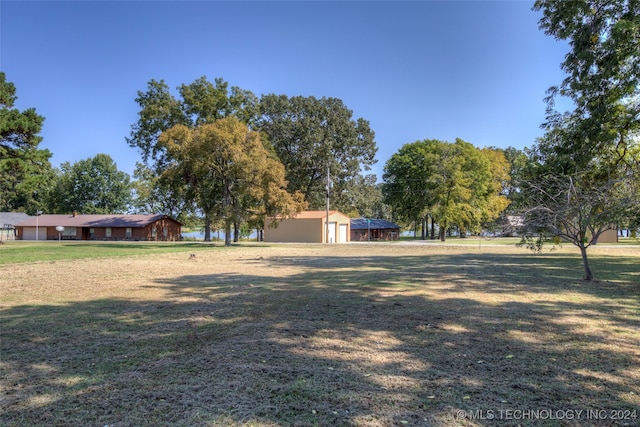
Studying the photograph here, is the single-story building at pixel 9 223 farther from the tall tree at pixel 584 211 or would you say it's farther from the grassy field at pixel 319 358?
the tall tree at pixel 584 211

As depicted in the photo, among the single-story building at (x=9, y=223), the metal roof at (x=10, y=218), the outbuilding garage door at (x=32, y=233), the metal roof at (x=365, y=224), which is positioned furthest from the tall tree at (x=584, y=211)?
the metal roof at (x=10, y=218)

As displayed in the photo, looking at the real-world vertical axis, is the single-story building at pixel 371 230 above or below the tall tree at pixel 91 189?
below

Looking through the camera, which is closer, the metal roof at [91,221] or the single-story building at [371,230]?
the metal roof at [91,221]

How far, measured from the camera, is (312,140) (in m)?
45.6

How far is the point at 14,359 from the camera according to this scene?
14.1ft

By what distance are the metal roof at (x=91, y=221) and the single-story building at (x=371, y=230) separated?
27.8 m

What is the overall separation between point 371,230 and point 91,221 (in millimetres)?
39877

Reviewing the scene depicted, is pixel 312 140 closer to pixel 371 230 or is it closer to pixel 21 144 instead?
pixel 371 230

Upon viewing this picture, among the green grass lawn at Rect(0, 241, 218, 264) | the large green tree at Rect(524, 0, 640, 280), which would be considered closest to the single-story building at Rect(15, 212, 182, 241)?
the green grass lawn at Rect(0, 241, 218, 264)

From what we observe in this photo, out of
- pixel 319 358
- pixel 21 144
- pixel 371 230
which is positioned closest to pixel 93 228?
pixel 21 144

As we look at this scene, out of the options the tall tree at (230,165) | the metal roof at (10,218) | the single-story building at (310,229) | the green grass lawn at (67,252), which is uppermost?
the tall tree at (230,165)

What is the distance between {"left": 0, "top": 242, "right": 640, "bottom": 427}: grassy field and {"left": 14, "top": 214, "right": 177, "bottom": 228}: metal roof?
157 ft

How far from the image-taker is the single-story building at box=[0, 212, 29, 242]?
182ft

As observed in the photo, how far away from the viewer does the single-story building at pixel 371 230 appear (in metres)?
53.5
